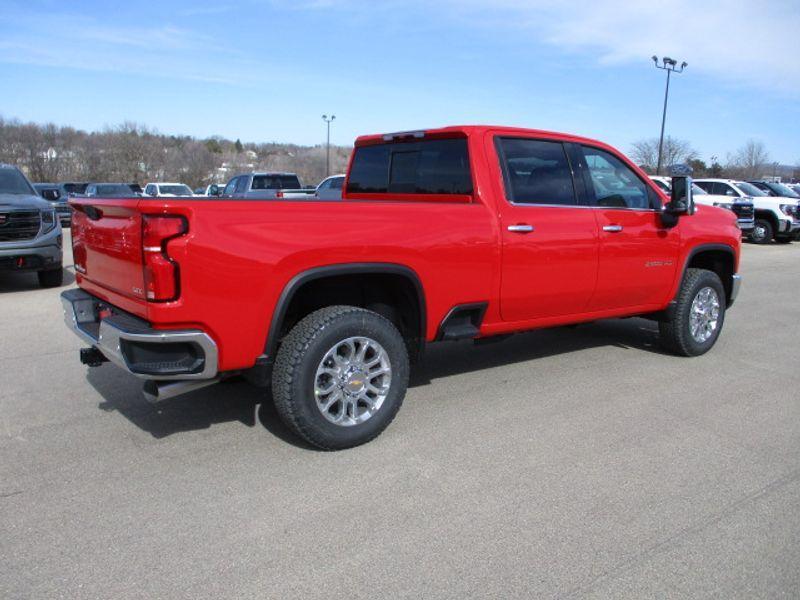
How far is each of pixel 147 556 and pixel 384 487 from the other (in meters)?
1.19

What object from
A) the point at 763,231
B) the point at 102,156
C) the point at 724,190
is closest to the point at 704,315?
the point at 724,190

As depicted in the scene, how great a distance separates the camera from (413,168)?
5.18 metres

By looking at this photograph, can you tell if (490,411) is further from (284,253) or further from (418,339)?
(284,253)

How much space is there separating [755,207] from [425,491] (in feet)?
69.1

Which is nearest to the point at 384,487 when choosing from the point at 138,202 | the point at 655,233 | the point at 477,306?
the point at 477,306

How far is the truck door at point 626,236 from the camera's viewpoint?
5.21 meters

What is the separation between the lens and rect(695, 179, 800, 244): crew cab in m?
20.6

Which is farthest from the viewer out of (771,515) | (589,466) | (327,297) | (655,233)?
(655,233)

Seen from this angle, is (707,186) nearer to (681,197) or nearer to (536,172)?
(681,197)

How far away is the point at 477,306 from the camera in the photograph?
4.47 meters

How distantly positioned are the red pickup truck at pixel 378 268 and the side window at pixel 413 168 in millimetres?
15

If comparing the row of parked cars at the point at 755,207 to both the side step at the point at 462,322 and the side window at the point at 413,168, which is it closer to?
the side window at the point at 413,168

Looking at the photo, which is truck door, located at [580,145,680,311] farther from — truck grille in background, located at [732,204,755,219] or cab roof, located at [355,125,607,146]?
truck grille in background, located at [732,204,755,219]

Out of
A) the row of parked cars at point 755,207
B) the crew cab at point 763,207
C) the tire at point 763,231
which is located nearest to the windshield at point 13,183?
the row of parked cars at point 755,207
